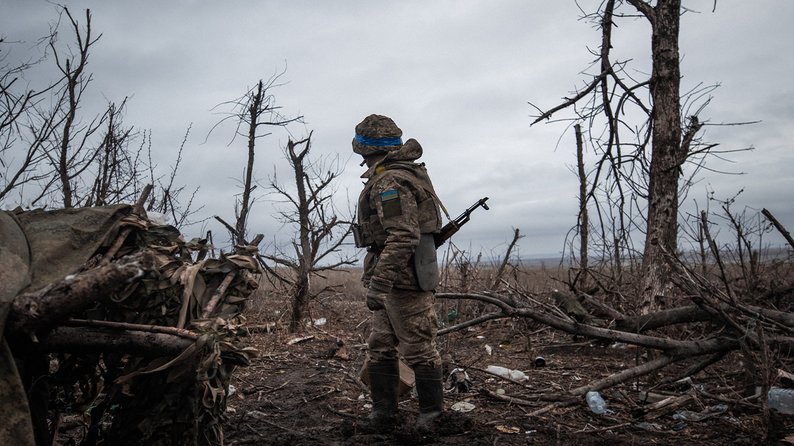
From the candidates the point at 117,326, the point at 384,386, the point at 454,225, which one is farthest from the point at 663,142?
the point at 117,326

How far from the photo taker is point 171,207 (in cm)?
752

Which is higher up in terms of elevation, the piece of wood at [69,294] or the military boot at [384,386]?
the piece of wood at [69,294]

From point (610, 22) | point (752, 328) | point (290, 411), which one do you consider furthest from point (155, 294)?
point (610, 22)

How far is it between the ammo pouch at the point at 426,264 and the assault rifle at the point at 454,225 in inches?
11.3

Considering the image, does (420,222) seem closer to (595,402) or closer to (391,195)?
(391,195)

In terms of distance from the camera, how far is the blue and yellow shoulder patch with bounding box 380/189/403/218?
3779 mm

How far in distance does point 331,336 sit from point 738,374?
509 cm

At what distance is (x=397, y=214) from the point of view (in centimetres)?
378

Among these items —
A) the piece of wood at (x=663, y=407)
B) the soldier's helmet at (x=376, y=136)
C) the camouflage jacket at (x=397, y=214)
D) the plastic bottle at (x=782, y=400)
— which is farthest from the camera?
the soldier's helmet at (x=376, y=136)

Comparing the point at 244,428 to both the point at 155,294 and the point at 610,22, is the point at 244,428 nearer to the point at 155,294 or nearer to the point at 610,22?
the point at 155,294

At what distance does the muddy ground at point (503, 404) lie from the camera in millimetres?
3645

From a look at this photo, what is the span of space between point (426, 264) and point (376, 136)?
981mm

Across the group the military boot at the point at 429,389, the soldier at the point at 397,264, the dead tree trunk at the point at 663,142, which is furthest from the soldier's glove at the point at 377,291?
the dead tree trunk at the point at 663,142

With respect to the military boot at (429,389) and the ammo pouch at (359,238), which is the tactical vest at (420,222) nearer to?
the ammo pouch at (359,238)
